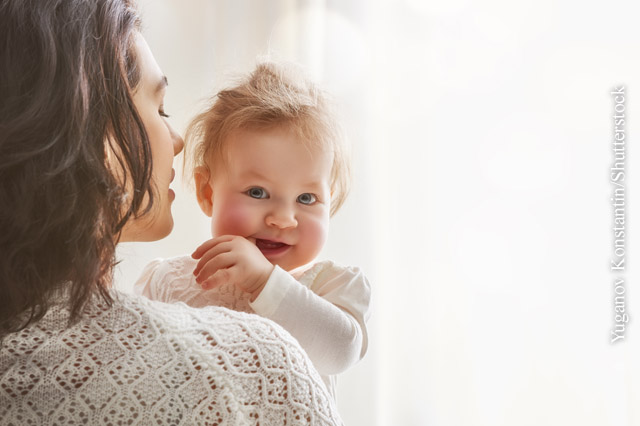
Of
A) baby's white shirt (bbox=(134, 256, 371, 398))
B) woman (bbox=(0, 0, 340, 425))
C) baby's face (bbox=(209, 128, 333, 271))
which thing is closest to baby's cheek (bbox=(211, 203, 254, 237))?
baby's face (bbox=(209, 128, 333, 271))

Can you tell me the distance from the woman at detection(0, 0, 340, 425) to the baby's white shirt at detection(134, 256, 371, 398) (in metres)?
0.32

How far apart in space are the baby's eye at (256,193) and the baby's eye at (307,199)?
0.21 ft

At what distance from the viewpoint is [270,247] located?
4.21 feet

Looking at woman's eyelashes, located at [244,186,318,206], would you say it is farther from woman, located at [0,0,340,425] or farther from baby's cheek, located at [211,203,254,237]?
woman, located at [0,0,340,425]

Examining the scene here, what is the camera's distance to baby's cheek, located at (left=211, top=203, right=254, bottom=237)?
49.0 inches

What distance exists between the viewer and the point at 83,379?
2.36ft

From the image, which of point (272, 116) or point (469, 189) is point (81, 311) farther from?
point (469, 189)

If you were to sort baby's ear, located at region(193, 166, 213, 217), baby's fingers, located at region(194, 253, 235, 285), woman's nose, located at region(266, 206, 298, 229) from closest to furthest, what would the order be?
baby's fingers, located at region(194, 253, 235, 285), woman's nose, located at region(266, 206, 298, 229), baby's ear, located at region(193, 166, 213, 217)

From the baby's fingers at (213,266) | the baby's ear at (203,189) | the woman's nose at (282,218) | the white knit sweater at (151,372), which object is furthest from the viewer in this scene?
the baby's ear at (203,189)

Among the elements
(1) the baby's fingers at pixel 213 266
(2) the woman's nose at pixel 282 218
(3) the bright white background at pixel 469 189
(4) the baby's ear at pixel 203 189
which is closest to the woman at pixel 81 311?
(1) the baby's fingers at pixel 213 266

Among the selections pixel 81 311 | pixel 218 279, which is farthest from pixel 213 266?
pixel 81 311

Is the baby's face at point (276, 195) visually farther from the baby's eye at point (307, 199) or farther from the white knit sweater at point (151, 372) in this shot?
the white knit sweater at point (151, 372)

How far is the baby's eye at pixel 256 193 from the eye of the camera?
126 cm

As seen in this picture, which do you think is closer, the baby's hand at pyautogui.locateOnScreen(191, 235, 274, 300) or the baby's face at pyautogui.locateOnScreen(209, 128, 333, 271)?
the baby's hand at pyautogui.locateOnScreen(191, 235, 274, 300)
